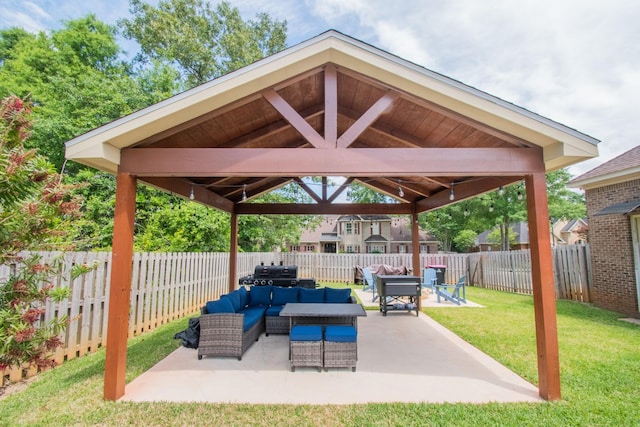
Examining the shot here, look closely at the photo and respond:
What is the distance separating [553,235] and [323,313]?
122 ft

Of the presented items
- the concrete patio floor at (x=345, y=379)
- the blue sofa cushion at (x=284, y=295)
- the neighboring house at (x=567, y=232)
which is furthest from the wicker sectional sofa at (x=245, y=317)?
the neighboring house at (x=567, y=232)

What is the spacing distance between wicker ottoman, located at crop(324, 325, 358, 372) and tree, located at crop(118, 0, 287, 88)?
17.5 meters

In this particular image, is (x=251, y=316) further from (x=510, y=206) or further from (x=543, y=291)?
(x=510, y=206)

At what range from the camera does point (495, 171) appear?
389cm

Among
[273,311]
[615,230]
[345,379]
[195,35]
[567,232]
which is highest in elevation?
[195,35]

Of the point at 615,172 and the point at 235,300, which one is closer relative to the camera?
the point at 235,300

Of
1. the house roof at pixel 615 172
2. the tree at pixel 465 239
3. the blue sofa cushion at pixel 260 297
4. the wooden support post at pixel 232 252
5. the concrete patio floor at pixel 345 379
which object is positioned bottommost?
the concrete patio floor at pixel 345 379

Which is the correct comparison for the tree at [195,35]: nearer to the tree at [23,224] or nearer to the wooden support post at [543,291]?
the tree at [23,224]

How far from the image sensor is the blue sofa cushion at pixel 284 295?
6.84 meters

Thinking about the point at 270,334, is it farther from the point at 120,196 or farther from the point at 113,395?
the point at 120,196

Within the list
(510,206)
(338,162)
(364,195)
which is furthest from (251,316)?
(364,195)

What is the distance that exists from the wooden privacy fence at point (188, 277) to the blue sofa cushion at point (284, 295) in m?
2.63

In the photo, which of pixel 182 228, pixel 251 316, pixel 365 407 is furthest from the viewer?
pixel 182 228

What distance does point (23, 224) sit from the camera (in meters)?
2.49
